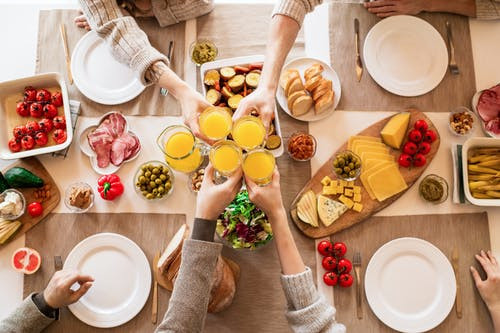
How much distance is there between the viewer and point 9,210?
5.52 feet

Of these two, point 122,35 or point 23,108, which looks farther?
point 23,108

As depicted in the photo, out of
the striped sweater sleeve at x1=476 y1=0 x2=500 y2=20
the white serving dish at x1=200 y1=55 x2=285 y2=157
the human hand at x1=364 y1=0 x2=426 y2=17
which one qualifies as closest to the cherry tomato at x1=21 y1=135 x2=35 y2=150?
the white serving dish at x1=200 y1=55 x2=285 y2=157

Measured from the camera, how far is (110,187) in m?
1.73

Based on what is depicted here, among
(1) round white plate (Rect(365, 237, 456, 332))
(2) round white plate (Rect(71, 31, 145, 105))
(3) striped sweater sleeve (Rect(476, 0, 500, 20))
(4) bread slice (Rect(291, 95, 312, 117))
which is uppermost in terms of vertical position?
(3) striped sweater sleeve (Rect(476, 0, 500, 20))

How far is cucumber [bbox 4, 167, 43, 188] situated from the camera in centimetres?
171

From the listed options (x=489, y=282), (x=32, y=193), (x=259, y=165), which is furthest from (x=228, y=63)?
(x=489, y=282)

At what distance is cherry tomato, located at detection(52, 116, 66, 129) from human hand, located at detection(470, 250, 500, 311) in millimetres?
1756

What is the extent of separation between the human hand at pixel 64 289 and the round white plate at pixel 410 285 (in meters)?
1.09

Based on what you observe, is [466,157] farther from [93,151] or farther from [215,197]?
[93,151]

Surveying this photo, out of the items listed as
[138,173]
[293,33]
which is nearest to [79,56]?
[138,173]

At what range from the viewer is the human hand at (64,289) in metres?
1.59

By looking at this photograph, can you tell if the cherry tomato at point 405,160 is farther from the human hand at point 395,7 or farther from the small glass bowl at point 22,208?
the small glass bowl at point 22,208

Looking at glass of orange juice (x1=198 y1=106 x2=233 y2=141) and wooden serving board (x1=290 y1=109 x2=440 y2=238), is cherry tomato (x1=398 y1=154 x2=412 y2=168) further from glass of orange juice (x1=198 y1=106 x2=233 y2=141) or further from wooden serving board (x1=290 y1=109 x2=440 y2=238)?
glass of orange juice (x1=198 y1=106 x2=233 y2=141)

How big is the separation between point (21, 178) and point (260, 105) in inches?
38.6
